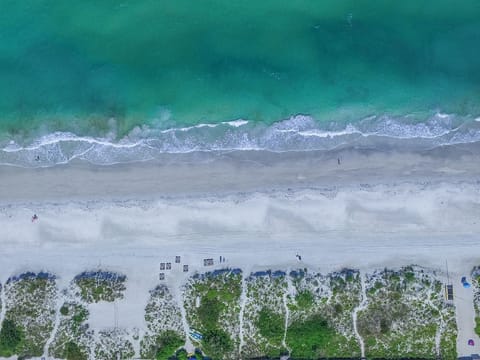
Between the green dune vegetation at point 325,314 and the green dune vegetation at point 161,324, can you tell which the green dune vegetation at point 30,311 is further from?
the green dune vegetation at point 325,314

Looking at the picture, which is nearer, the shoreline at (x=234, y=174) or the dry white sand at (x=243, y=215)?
the dry white sand at (x=243, y=215)

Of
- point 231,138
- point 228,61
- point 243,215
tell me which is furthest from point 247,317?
point 228,61

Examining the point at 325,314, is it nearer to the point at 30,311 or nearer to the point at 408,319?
the point at 408,319

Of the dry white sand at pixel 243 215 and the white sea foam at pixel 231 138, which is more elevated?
the white sea foam at pixel 231 138

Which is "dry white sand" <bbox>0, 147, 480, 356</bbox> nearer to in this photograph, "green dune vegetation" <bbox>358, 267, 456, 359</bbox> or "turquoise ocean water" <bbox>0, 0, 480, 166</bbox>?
"green dune vegetation" <bbox>358, 267, 456, 359</bbox>

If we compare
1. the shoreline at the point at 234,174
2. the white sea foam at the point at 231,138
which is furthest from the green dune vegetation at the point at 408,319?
the white sea foam at the point at 231,138

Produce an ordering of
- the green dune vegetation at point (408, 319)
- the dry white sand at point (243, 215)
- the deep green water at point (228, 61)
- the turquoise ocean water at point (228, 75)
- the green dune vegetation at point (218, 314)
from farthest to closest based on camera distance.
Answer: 1. the deep green water at point (228, 61)
2. the turquoise ocean water at point (228, 75)
3. the dry white sand at point (243, 215)
4. the green dune vegetation at point (218, 314)
5. the green dune vegetation at point (408, 319)
